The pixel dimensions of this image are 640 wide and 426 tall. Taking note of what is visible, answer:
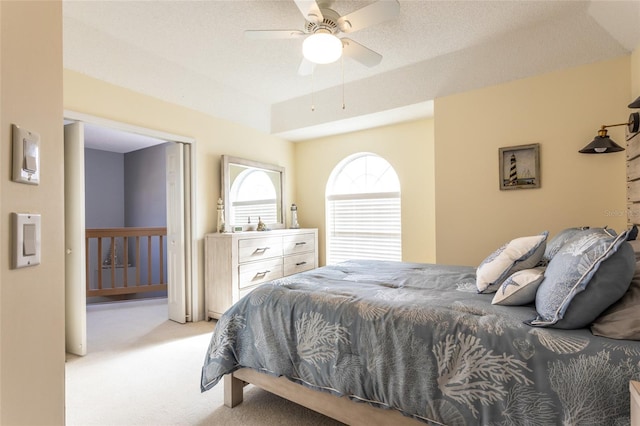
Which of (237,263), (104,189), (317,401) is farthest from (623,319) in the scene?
(104,189)

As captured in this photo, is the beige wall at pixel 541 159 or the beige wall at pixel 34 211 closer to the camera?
the beige wall at pixel 34 211

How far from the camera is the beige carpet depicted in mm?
1863

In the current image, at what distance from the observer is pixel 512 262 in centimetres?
172

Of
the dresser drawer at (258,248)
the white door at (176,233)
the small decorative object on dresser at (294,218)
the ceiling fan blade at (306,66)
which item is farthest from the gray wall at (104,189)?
the ceiling fan blade at (306,66)

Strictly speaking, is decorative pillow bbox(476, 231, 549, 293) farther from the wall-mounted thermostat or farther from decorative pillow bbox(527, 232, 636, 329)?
the wall-mounted thermostat

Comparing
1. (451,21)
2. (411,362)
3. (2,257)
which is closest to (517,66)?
(451,21)

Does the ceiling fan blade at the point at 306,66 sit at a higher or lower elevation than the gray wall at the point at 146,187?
higher

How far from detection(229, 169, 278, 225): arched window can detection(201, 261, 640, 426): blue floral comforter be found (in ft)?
7.16

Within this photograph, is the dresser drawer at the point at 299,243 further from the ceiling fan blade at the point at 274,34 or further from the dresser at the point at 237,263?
the ceiling fan blade at the point at 274,34

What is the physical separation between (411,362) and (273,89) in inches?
137

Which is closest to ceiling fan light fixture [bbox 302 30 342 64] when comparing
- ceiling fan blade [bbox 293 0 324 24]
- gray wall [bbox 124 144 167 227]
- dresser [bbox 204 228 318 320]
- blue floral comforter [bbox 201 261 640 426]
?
ceiling fan blade [bbox 293 0 324 24]

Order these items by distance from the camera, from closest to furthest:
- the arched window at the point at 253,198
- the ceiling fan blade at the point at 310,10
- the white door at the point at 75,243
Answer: the ceiling fan blade at the point at 310,10 < the white door at the point at 75,243 < the arched window at the point at 253,198

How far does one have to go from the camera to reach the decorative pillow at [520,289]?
4.79ft

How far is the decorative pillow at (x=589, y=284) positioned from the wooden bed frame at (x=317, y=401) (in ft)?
2.38
